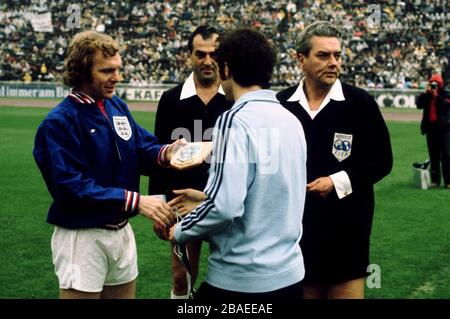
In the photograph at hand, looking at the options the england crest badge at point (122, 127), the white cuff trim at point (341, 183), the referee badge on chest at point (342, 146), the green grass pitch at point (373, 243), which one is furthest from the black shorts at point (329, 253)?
the green grass pitch at point (373, 243)

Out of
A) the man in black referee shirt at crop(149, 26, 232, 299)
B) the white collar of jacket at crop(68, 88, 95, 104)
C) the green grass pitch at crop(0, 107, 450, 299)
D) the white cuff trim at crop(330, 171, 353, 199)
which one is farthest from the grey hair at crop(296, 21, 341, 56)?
the green grass pitch at crop(0, 107, 450, 299)

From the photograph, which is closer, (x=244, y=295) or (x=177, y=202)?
(x=244, y=295)

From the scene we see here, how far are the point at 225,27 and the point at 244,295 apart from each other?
115 ft

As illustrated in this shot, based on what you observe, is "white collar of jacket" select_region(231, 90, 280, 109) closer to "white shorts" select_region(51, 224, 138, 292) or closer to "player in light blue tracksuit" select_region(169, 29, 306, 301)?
"player in light blue tracksuit" select_region(169, 29, 306, 301)

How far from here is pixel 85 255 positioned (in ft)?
12.3

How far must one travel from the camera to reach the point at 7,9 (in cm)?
4450

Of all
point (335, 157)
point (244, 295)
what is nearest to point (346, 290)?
point (335, 157)

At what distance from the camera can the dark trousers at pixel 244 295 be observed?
10.6 ft

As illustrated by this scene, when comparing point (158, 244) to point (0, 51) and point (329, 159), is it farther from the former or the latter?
point (0, 51)

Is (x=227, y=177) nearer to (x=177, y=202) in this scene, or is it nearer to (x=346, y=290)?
(x=177, y=202)

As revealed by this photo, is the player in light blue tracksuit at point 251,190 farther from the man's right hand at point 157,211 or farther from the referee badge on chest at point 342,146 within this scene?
the referee badge on chest at point 342,146

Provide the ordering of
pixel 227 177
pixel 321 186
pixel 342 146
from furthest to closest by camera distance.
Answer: pixel 342 146 < pixel 321 186 < pixel 227 177

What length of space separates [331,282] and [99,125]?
177cm

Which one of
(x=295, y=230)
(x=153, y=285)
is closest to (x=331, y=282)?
(x=295, y=230)
